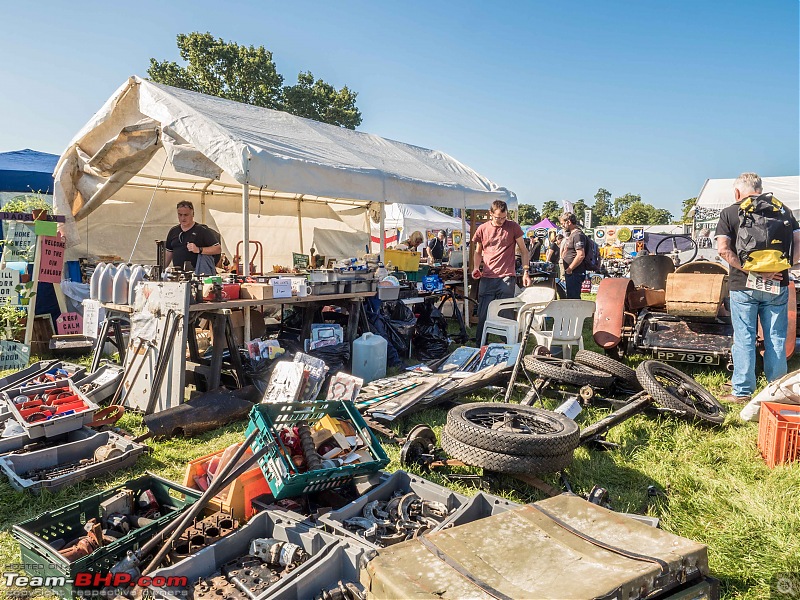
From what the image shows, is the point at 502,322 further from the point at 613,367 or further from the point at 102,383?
the point at 102,383

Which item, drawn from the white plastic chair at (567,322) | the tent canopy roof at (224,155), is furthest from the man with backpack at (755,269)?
the tent canopy roof at (224,155)

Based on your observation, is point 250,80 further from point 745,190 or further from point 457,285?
point 745,190

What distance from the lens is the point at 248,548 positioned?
2.55 m

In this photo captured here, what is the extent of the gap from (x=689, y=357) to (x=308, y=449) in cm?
461

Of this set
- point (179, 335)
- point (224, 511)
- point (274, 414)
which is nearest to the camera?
point (224, 511)

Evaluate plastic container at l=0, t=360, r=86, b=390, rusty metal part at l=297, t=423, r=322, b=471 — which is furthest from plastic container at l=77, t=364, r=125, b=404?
rusty metal part at l=297, t=423, r=322, b=471

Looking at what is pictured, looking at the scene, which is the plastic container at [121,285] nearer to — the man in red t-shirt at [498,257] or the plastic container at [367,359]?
the plastic container at [367,359]

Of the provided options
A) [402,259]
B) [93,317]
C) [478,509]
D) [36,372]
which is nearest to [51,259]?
[93,317]

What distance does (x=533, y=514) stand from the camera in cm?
225

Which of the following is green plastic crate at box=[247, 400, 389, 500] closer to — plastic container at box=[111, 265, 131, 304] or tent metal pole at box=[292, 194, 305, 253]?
plastic container at box=[111, 265, 131, 304]

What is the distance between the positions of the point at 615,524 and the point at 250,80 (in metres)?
34.5

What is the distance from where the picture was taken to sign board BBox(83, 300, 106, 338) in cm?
616

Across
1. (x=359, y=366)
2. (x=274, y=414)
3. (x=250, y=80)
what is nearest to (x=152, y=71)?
(x=250, y=80)

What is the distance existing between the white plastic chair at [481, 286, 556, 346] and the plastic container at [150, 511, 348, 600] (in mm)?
4625
